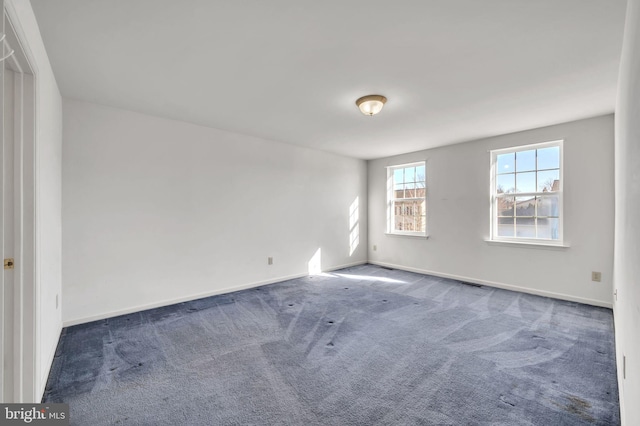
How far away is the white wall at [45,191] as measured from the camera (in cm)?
171

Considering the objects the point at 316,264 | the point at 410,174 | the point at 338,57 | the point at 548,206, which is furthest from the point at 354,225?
the point at 338,57

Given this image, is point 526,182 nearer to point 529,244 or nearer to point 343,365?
point 529,244

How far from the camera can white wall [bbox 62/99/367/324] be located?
3135 millimetres

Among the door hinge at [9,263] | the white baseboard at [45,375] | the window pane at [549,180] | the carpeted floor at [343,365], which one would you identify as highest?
the window pane at [549,180]

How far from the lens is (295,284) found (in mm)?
4691

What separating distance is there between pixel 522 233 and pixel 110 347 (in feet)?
17.4

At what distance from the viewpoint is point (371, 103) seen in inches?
118

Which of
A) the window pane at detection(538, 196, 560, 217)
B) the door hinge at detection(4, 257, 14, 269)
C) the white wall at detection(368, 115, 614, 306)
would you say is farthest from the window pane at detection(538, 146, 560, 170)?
the door hinge at detection(4, 257, 14, 269)

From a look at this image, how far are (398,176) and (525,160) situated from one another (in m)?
2.25

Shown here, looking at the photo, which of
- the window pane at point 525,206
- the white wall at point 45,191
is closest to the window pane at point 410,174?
the window pane at point 525,206

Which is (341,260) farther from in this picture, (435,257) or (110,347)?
(110,347)

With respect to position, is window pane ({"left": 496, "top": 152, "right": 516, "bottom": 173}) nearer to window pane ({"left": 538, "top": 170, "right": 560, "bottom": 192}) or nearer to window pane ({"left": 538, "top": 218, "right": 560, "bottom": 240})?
window pane ({"left": 538, "top": 170, "right": 560, "bottom": 192})

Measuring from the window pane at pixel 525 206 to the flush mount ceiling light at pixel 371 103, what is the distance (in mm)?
2871

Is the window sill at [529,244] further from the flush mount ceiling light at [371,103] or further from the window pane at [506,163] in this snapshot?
the flush mount ceiling light at [371,103]
